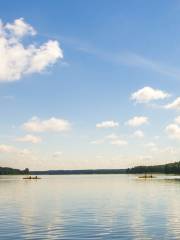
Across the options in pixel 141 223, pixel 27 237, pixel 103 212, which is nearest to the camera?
pixel 27 237

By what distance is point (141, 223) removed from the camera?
2328 inches

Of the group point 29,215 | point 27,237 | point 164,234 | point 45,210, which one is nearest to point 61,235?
point 27,237

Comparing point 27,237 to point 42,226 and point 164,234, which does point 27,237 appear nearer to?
point 42,226

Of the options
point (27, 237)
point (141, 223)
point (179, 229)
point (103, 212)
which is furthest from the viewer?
point (103, 212)

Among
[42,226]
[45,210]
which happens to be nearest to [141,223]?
[42,226]

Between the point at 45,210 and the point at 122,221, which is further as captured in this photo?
the point at 45,210

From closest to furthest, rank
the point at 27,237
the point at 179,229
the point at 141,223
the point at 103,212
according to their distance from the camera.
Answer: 1. the point at 27,237
2. the point at 179,229
3. the point at 141,223
4. the point at 103,212

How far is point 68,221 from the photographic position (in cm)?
6175

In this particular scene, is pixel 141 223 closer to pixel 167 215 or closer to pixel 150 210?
pixel 167 215

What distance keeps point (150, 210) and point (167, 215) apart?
26.1 ft

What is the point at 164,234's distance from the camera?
50.2 meters

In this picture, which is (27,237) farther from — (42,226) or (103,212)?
(103,212)

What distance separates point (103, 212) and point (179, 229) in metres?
21.1

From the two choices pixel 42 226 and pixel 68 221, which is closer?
pixel 42 226
